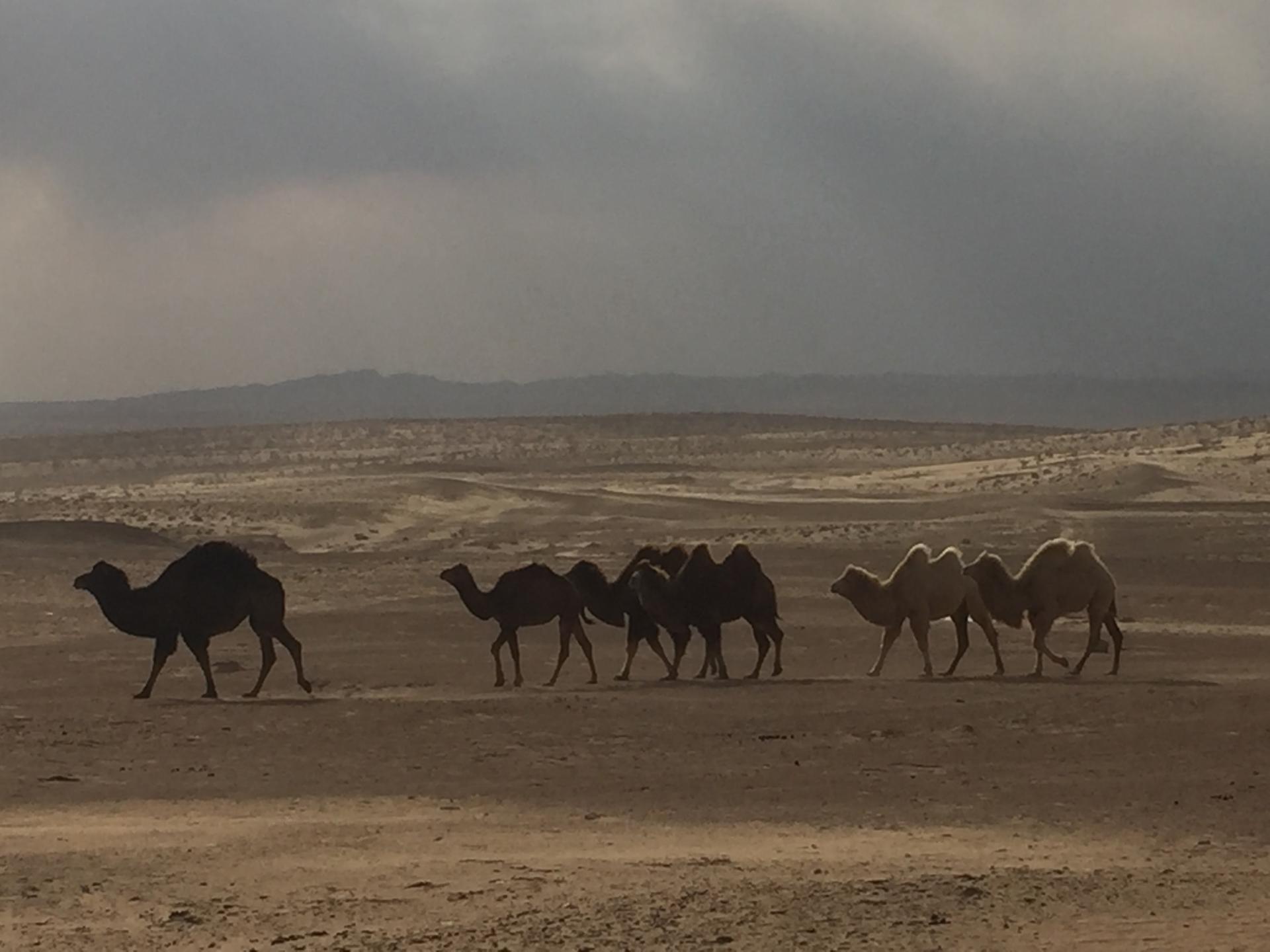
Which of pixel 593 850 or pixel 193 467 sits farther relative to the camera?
pixel 193 467

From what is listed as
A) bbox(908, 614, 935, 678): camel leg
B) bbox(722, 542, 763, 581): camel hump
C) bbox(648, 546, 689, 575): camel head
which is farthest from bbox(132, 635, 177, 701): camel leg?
bbox(908, 614, 935, 678): camel leg

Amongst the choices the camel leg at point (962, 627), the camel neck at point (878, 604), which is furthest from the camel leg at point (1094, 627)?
the camel neck at point (878, 604)

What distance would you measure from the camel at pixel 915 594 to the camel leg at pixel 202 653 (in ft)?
21.9

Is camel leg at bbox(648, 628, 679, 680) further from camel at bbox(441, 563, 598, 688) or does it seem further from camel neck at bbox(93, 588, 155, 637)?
camel neck at bbox(93, 588, 155, 637)

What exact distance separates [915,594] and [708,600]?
7.41ft

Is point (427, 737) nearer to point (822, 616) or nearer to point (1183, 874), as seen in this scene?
point (1183, 874)

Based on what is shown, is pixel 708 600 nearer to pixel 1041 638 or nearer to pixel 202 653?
pixel 1041 638

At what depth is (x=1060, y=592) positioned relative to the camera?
20969 millimetres

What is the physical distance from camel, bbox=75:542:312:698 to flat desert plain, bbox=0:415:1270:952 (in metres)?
0.61

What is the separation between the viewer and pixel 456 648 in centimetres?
2459

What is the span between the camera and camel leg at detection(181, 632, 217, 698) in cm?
1902

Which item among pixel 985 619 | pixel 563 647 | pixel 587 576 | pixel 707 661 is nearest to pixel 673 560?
pixel 587 576

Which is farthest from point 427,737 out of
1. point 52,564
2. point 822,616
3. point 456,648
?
point 52,564

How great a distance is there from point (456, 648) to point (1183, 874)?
594 inches
